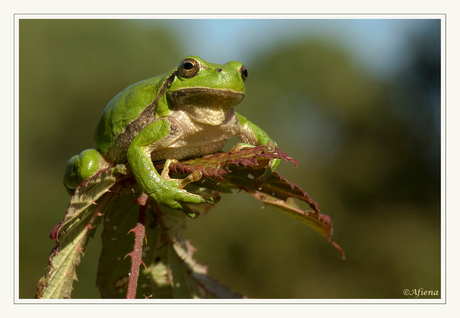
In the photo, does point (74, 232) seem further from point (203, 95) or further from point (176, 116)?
point (203, 95)

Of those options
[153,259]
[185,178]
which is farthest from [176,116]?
[153,259]

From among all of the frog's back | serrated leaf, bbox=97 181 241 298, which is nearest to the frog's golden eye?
the frog's back

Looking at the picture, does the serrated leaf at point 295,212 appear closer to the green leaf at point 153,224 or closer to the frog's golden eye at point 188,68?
the green leaf at point 153,224

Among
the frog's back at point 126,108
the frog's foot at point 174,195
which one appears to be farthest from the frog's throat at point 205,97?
the frog's foot at point 174,195

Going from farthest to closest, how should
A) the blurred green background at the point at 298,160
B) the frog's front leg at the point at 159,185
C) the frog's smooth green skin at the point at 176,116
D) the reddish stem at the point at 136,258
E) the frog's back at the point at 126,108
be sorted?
the blurred green background at the point at 298,160 < the frog's back at the point at 126,108 < the frog's smooth green skin at the point at 176,116 < the frog's front leg at the point at 159,185 < the reddish stem at the point at 136,258

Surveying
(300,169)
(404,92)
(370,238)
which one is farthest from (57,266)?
(404,92)
